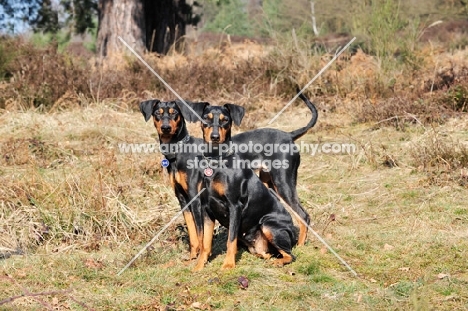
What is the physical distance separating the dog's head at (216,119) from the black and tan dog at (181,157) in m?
0.14

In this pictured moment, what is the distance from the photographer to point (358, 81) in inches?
433

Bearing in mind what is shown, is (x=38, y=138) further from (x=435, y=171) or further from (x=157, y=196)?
(x=435, y=171)

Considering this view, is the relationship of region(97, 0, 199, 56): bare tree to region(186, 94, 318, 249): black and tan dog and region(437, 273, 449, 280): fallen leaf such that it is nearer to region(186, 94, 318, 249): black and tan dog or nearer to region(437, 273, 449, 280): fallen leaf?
region(186, 94, 318, 249): black and tan dog

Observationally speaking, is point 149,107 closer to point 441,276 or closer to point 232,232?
point 232,232

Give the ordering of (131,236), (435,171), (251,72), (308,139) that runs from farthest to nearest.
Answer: (251,72) < (308,139) < (435,171) < (131,236)

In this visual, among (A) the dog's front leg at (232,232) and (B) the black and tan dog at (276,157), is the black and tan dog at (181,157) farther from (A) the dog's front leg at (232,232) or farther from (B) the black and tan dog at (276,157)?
(A) the dog's front leg at (232,232)

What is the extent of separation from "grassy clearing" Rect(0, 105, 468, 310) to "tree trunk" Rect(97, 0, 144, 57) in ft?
16.7

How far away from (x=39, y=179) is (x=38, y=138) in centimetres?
295

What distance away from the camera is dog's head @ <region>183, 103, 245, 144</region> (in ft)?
16.7

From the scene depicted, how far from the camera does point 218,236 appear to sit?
6.00 m

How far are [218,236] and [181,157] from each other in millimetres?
1100

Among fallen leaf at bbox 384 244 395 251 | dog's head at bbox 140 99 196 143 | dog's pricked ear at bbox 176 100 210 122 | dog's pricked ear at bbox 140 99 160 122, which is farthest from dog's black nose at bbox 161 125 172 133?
fallen leaf at bbox 384 244 395 251

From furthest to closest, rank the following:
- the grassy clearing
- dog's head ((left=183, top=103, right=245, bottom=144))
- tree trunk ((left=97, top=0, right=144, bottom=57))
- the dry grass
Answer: tree trunk ((left=97, top=0, right=144, bottom=57)) < dog's head ((left=183, top=103, right=245, bottom=144)) < the dry grass < the grassy clearing

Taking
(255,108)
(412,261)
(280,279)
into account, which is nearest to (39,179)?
(280,279)
